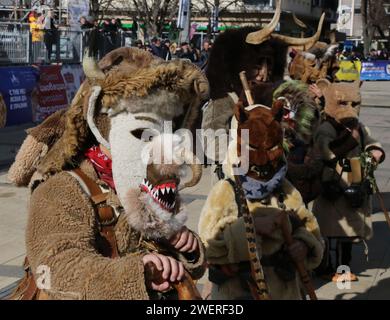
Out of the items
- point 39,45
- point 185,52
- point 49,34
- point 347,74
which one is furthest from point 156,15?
point 347,74

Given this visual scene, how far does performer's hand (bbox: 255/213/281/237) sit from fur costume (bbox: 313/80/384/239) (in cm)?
227

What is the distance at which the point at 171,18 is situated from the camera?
110ft

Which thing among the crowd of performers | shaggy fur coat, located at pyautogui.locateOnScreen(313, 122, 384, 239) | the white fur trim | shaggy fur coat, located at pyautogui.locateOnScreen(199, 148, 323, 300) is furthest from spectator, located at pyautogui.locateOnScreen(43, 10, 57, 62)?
the white fur trim

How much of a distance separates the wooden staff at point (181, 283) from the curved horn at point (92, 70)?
0.66 m

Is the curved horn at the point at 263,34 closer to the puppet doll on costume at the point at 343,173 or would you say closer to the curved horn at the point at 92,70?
the puppet doll on costume at the point at 343,173

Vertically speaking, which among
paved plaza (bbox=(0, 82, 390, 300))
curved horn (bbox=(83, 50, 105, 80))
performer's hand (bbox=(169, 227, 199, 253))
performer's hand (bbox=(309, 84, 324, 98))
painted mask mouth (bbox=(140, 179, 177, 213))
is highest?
curved horn (bbox=(83, 50, 105, 80))

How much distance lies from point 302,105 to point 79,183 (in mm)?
2714

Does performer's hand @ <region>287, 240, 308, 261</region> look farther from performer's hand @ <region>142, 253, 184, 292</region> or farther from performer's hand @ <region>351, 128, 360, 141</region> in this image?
performer's hand @ <region>351, 128, 360, 141</region>

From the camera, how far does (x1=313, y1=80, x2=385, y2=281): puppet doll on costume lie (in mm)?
5367

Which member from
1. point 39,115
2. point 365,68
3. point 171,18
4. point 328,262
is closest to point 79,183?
point 328,262

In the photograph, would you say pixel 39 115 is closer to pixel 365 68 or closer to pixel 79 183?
pixel 79 183

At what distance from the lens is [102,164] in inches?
91.4

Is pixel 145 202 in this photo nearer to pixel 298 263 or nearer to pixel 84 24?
pixel 298 263

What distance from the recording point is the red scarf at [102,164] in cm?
231
